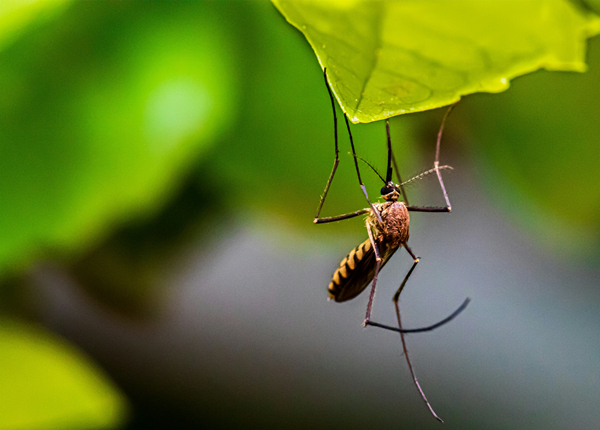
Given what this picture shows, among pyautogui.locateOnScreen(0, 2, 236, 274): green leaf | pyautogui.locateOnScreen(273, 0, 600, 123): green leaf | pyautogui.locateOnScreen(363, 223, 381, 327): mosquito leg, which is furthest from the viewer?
pyautogui.locateOnScreen(363, 223, 381, 327): mosquito leg

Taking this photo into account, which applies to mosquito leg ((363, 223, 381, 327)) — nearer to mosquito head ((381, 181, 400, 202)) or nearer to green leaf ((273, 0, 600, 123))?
mosquito head ((381, 181, 400, 202))

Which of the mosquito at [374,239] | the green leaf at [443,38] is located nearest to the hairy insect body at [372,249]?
the mosquito at [374,239]

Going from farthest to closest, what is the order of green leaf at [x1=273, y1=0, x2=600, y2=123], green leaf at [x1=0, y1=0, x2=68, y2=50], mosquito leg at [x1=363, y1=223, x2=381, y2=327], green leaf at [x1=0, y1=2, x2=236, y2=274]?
mosquito leg at [x1=363, y1=223, x2=381, y2=327]
green leaf at [x1=0, y1=2, x2=236, y2=274]
green leaf at [x1=0, y1=0, x2=68, y2=50]
green leaf at [x1=273, y1=0, x2=600, y2=123]

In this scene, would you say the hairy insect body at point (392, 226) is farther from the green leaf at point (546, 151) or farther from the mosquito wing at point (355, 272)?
the green leaf at point (546, 151)

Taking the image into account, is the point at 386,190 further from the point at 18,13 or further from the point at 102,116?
the point at 18,13

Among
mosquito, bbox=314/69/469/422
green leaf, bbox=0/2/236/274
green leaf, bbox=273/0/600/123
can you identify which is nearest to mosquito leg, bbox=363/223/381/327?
mosquito, bbox=314/69/469/422

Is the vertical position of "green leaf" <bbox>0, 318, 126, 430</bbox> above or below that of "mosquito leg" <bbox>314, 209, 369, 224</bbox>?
below
